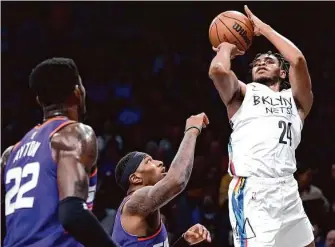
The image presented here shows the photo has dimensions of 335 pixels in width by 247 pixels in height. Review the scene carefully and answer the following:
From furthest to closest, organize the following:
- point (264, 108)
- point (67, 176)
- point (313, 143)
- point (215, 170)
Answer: point (313, 143) < point (215, 170) < point (264, 108) < point (67, 176)

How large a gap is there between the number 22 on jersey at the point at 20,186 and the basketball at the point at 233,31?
233 cm

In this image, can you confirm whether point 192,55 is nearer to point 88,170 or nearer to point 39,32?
point 39,32

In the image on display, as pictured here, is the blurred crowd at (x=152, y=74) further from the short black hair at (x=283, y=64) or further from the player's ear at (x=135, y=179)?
the player's ear at (x=135, y=179)

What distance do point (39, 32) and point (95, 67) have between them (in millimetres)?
1015

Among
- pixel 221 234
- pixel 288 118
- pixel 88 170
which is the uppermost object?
pixel 88 170

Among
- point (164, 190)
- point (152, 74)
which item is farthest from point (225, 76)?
point (152, 74)

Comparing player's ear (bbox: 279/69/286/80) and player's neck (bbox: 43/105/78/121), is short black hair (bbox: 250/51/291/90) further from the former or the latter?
player's neck (bbox: 43/105/78/121)

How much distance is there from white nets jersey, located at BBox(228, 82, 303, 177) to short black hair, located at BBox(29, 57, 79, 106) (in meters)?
1.71

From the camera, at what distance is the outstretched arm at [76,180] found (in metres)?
3.23

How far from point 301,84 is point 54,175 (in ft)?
7.73

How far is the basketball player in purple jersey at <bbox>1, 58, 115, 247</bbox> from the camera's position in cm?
327

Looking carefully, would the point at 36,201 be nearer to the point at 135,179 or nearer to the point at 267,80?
the point at 135,179

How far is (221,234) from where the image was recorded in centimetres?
884

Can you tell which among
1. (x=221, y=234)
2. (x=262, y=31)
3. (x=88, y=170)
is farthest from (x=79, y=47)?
(x=88, y=170)
